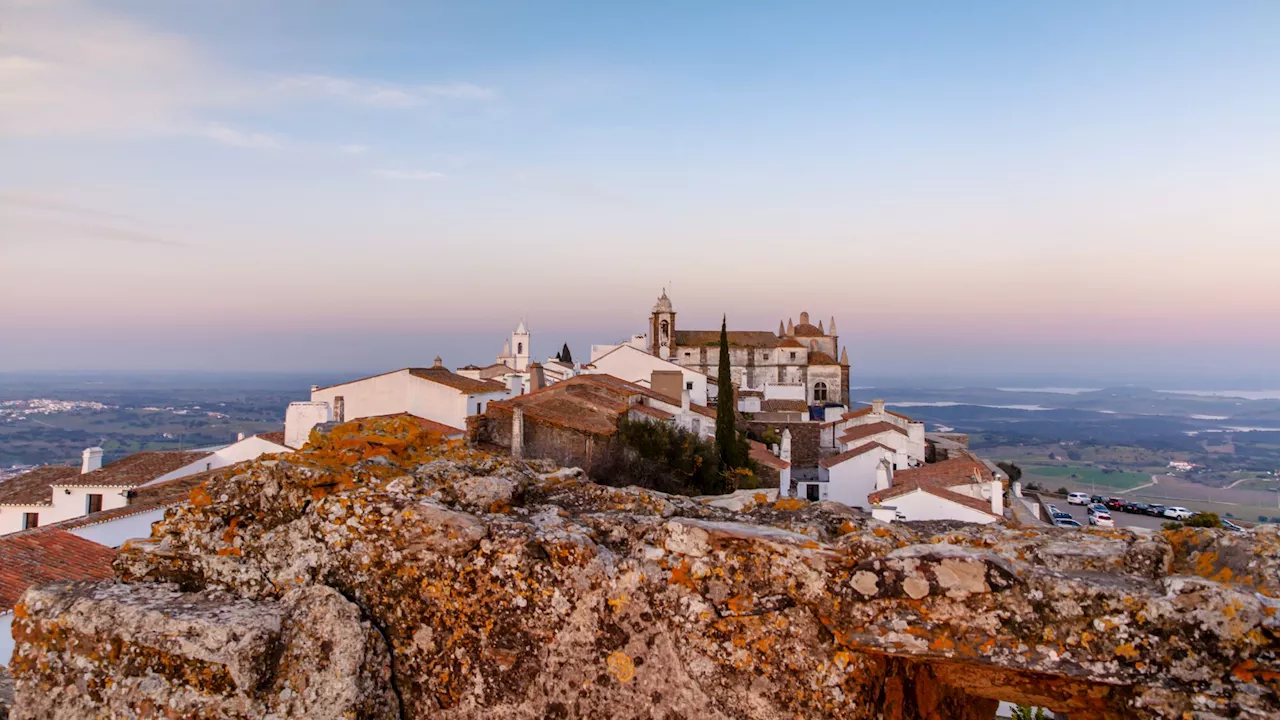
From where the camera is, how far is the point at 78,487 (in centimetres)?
2111

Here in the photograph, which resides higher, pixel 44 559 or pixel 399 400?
pixel 399 400

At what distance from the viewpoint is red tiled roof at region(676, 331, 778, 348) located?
219 ft

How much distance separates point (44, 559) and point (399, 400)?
533 inches

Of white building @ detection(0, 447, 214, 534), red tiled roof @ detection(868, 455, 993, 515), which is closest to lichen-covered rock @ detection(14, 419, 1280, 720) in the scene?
red tiled roof @ detection(868, 455, 993, 515)

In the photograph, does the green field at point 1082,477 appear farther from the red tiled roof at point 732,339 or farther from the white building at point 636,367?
the white building at point 636,367

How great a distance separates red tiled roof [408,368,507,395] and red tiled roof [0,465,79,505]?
10739mm

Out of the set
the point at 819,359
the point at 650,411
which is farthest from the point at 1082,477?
the point at 650,411

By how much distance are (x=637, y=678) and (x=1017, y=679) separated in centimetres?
138

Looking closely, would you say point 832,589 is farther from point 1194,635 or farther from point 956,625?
point 1194,635

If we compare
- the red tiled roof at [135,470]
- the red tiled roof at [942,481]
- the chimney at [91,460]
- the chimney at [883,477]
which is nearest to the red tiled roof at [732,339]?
the red tiled roof at [942,481]

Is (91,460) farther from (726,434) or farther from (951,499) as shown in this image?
(951,499)

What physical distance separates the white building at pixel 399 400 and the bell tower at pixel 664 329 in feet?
127

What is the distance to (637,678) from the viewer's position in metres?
2.85

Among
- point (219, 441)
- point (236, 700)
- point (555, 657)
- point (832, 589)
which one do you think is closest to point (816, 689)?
point (832, 589)
